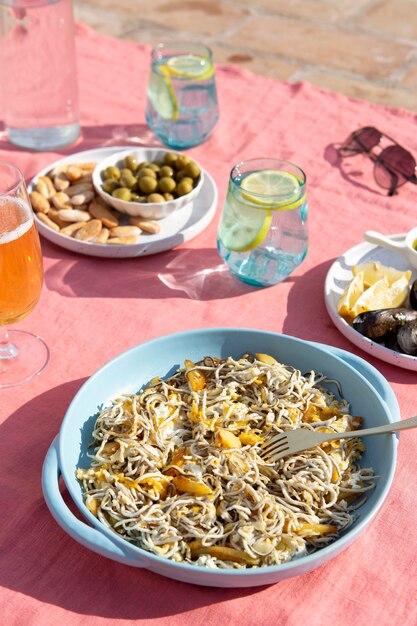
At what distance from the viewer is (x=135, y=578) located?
3.16 feet

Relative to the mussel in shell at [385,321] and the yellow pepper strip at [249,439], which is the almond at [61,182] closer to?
the mussel in shell at [385,321]

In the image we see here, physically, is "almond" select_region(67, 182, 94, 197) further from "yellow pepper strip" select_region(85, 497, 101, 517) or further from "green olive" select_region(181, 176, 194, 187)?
"yellow pepper strip" select_region(85, 497, 101, 517)

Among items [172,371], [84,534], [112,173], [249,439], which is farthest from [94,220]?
[84,534]

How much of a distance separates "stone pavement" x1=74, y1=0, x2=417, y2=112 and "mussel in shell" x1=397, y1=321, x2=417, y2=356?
1.23 m

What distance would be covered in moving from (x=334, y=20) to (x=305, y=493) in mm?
2251

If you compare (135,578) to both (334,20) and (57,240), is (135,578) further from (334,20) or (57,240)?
(334,20)

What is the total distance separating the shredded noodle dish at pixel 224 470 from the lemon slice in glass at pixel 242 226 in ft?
0.96

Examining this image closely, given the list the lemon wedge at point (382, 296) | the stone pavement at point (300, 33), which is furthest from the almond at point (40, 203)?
the stone pavement at point (300, 33)

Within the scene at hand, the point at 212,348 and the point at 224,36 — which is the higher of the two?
the point at 212,348

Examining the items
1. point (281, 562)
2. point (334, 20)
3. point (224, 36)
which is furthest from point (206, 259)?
point (334, 20)

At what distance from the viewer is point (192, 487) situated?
97 cm

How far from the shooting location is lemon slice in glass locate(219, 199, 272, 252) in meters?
1.38

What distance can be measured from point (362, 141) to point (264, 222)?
24.9 inches

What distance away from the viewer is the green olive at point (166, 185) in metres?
1.59
